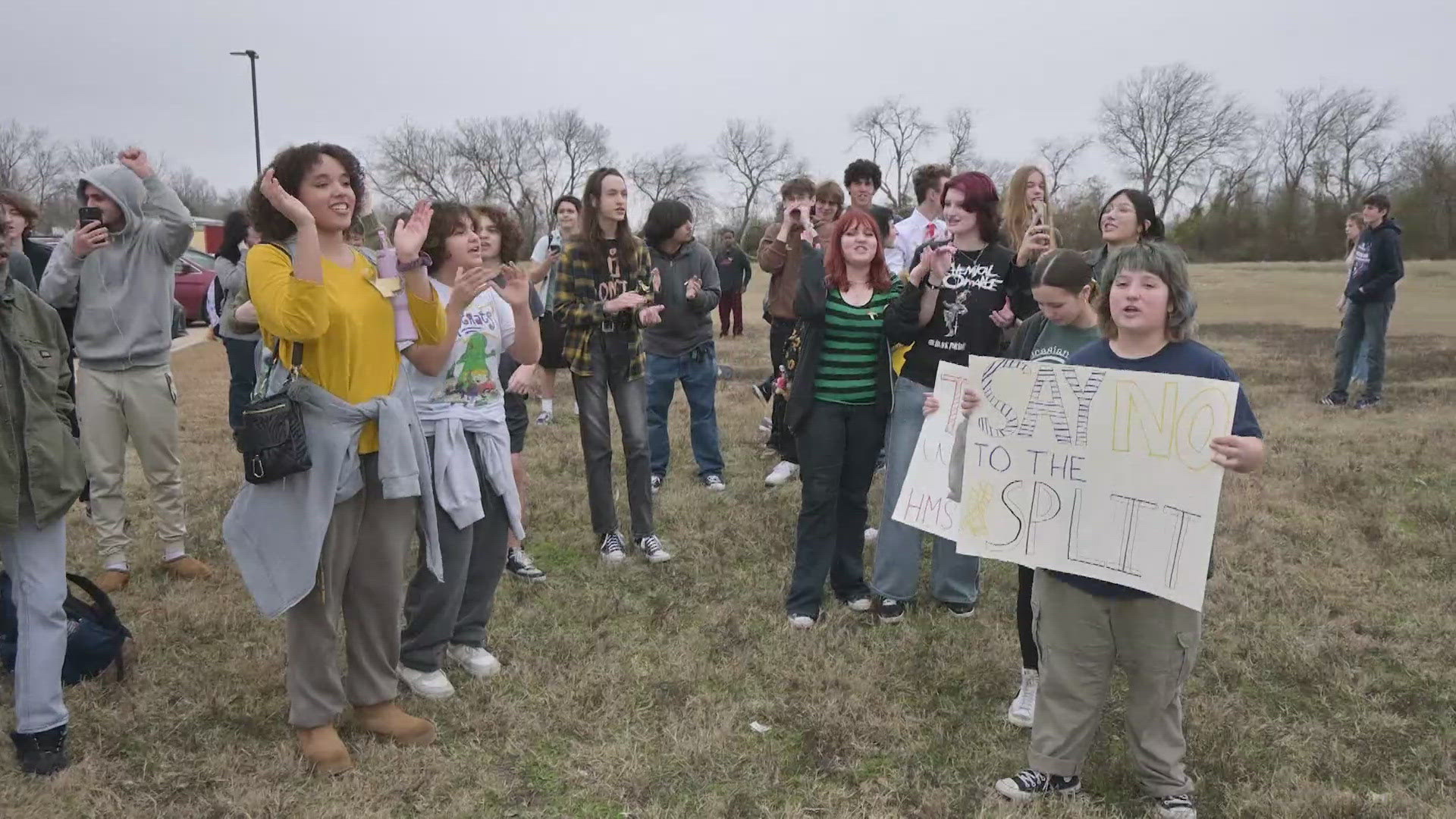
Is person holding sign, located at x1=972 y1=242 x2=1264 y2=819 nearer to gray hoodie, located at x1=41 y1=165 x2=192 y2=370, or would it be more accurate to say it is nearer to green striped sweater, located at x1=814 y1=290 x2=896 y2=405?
green striped sweater, located at x1=814 y1=290 x2=896 y2=405

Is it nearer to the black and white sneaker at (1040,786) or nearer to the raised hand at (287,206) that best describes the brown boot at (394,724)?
the raised hand at (287,206)

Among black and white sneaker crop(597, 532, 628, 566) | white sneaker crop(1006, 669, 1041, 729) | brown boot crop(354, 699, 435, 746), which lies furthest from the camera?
black and white sneaker crop(597, 532, 628, 566)

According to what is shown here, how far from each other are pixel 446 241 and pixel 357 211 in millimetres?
469

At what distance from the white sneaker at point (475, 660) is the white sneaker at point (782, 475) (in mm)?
3039

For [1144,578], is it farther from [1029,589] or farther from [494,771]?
[494,771]

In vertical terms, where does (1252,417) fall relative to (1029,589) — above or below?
above

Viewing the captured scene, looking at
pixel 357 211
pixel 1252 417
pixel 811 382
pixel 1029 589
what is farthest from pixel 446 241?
pixel 1252 417

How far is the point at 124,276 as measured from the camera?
4395 mm

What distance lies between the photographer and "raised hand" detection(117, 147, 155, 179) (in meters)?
3.99

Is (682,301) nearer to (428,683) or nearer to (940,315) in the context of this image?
Result: (940,315)

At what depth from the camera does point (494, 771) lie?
3.00 m

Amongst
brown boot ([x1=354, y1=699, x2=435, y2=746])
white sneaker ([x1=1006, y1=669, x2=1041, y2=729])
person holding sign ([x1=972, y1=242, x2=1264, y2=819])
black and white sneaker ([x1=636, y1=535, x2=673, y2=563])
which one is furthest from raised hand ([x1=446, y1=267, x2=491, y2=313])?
white sneaker ([x1=1006, y1=669, x2=1041, y2=729])

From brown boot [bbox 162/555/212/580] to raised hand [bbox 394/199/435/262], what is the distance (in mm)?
2731

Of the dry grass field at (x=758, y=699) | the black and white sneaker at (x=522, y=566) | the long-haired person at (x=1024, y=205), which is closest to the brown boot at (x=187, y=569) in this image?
the dry grass field at (x=758, y=699)
